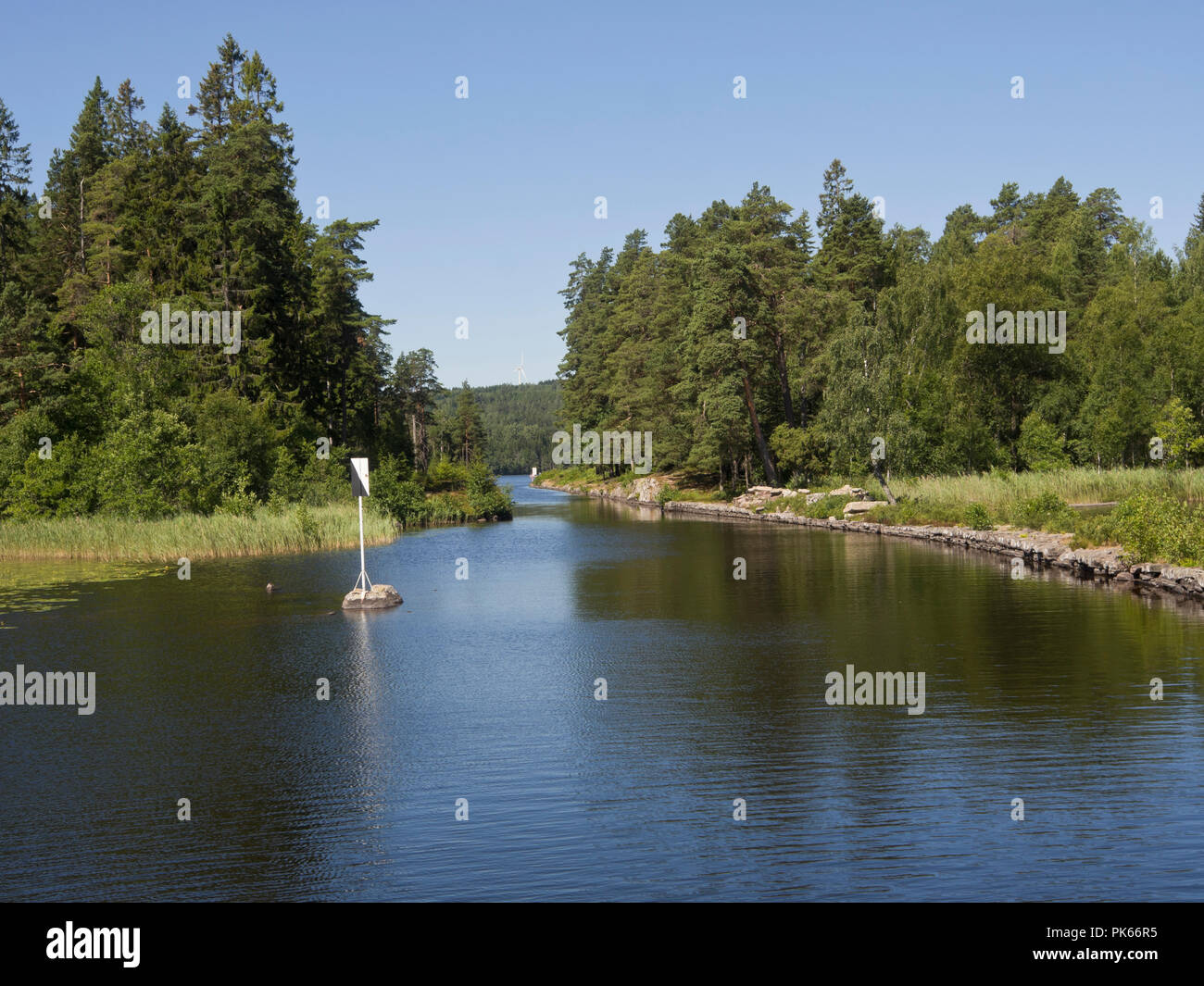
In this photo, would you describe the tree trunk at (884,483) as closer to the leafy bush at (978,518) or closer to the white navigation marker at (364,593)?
the leafy bush at (978,518)

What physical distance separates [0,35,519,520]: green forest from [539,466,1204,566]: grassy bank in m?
34.4

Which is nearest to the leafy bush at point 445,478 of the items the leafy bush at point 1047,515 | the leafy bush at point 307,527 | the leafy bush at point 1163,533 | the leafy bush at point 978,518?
the leafy bush at point 307,527

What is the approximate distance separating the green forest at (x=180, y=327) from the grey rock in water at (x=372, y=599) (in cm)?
2613

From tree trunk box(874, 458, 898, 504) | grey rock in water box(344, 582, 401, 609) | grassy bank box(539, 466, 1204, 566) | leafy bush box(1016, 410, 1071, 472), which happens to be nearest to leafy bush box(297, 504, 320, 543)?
grey rock in water box(344, 582, 401, 609)

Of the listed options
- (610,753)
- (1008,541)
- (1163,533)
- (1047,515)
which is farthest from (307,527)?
(610,753)

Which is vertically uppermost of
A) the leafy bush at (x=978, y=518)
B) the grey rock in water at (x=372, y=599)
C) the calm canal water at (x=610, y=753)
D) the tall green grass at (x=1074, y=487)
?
the tall green grass at (x=1074, y=487)

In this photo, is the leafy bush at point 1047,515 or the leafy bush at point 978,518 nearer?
the leafy bush at point 1047,515

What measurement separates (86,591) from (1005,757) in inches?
1339

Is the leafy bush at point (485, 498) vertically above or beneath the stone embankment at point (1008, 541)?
above

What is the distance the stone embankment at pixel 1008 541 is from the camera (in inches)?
1302

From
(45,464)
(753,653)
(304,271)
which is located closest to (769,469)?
(304,271)
